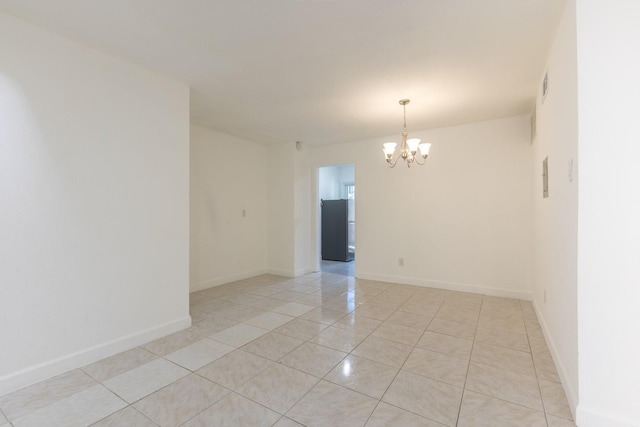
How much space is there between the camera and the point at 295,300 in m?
3.84

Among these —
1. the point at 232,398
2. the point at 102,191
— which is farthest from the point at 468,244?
the point at 102,191

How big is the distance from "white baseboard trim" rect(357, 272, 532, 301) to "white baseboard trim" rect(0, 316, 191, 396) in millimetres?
3081

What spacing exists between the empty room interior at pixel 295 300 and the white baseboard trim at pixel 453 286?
0.18 feet

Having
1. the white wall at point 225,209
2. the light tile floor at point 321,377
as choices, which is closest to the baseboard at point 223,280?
the white wall at point 225,209

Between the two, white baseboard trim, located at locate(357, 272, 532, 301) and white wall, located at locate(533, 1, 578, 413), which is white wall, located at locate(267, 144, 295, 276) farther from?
white wall, located at locate(533, 1, 578, 413)

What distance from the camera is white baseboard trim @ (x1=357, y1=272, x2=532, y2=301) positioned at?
3.81 m

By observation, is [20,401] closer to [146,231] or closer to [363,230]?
[146,231]

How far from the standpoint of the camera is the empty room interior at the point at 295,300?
1.53 m

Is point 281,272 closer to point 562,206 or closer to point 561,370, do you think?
point 561,370

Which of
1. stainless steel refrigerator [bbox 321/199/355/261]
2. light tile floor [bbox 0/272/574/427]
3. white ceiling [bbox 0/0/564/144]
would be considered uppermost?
white ceiling [bbox 0/0/564/144]

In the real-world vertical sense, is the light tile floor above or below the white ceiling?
below
